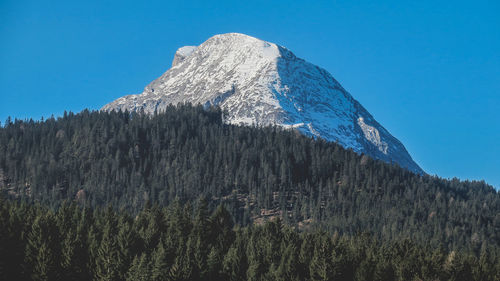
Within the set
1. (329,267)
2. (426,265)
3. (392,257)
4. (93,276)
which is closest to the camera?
(93,276)

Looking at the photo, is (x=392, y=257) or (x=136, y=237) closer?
(x=136, y=237)

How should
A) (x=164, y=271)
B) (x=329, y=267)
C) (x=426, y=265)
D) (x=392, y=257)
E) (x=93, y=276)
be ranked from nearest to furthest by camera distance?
(x=164, y=271) → (x=93, y=276) → (x=329, y=267) → (x=426, y=265) → (x=392, y=257)

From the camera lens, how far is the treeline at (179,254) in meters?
119

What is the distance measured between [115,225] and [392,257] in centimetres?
6485

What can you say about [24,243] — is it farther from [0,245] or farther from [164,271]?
[164,271]

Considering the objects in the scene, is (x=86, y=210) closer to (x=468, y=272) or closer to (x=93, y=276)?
(x=93, y=276)

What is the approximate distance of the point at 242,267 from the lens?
126m

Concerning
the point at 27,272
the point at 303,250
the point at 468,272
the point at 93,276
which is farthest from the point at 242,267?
the point at 468,272

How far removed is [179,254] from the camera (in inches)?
4887

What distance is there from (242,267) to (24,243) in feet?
142

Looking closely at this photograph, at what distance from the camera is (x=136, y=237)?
132m

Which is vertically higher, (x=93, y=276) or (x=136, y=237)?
(x=136, y=237)

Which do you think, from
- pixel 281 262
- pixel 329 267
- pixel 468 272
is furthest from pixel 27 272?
pixel 468 272

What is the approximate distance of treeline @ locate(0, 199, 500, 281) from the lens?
11875cm
